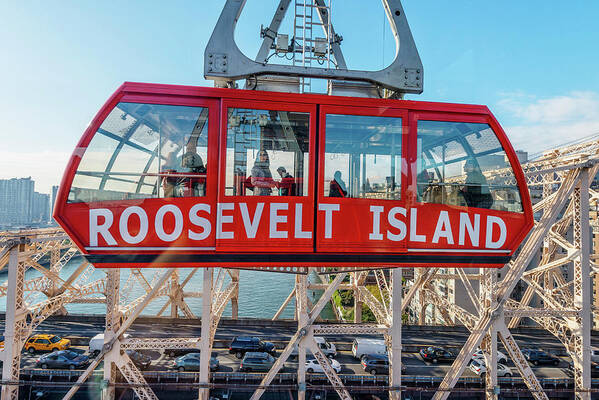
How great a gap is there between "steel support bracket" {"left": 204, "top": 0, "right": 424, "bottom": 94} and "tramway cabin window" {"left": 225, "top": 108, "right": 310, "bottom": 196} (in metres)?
0.98

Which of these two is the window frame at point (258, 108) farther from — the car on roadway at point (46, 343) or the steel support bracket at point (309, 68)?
the car on roadway at point (46, 343)

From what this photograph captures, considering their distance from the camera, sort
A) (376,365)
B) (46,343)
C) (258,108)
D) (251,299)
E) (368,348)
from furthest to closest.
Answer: (251,299) < (368,348) < (46,343) < (376,365) < (258,108)

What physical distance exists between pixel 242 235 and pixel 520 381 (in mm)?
13419

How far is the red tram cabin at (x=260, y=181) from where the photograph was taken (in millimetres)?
4566

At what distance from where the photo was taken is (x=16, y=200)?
10862cm

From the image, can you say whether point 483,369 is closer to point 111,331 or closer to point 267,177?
point 267,177

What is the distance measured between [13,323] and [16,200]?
452 ft

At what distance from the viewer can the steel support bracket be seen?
5211 millimetres

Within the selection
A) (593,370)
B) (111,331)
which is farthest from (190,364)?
(593,370)

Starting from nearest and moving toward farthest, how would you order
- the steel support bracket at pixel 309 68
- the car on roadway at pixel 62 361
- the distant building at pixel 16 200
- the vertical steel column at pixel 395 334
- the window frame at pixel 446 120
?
the window frame at pixel 446 120 → the steel support bracket at pixel 309 68 → the vertical steel column at pixel 395 334 → the car on roadway at pixel 62 361 → the distant building at pixel 16 200

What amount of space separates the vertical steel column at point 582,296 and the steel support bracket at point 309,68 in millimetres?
7212

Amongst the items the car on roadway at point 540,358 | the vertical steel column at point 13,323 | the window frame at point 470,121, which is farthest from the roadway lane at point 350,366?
the window frame at point 470,121

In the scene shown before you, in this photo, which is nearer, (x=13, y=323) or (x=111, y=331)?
(x=13, y=323)

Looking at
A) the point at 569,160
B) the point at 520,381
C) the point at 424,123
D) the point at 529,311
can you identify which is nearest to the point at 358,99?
the point at 424,123
